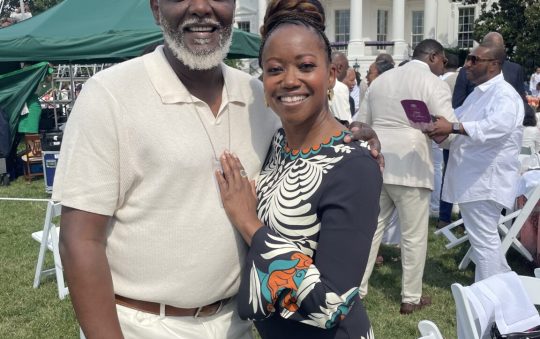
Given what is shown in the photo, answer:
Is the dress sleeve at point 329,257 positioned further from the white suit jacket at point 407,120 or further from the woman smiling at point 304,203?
the white suit jacket at point 407,120

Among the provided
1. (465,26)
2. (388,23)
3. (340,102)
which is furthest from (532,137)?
(388,23)

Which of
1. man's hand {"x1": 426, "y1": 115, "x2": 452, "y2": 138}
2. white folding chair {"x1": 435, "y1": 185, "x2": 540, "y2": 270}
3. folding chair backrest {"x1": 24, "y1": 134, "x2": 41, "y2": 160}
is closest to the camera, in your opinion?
man's hand {"x1": 426, "y1": 115, "x2": 452, "y2": 138}

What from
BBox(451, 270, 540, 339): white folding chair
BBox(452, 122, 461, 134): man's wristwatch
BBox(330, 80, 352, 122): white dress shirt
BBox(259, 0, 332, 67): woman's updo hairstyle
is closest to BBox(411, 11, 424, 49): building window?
BBox(330, 80, 352, 122): white dress shirt

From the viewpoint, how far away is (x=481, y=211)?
4.95 metres

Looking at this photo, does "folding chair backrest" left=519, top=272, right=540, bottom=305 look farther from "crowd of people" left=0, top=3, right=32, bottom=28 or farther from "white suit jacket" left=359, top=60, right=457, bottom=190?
"crowd of people" left=0, top=3, right=32, bottom=28

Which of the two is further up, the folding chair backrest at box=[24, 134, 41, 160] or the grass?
the folding chair backrest at box=[24, 134, 41, 160]

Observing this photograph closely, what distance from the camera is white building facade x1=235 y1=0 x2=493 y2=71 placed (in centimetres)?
4069

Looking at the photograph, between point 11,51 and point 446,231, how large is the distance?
7115 millimetres

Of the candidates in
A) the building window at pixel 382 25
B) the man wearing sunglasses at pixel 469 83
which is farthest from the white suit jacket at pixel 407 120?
the building window at pixel 382 25

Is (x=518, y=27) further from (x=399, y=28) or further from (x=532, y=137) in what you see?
(x=532, y=137)

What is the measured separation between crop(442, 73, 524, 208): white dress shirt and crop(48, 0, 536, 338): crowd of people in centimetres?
306

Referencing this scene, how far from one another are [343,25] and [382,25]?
3.19 meters

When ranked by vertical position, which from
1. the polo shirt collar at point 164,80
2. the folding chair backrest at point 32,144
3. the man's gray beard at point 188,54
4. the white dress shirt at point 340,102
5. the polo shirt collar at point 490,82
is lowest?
the folding chair backrest at point 32,144

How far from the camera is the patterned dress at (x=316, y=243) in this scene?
1.71 metres
